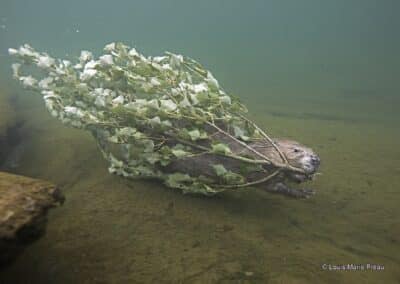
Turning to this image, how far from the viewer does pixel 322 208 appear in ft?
9.80

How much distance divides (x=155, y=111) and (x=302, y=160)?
1.12 m

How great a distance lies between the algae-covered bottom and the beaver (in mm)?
183

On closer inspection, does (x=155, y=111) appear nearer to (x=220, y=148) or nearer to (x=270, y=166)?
(x=220, y=148)

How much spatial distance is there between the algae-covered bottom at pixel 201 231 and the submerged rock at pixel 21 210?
35cm

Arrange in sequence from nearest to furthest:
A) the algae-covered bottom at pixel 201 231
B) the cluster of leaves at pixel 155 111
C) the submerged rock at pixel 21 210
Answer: the submerged rock at pixel 21 210 < the algae-covered bottom at pixel 201 231 < the cluster of leaves at pixel 155 111

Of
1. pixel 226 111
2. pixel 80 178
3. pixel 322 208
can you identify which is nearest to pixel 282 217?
pixel 322 208

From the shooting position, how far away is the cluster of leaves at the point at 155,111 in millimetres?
2562

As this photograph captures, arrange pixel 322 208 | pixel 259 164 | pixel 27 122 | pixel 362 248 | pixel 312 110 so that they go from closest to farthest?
pixel 362 248 < pixel 259 164 < pixel 322 208 < pixel 27 122 < pixel 312 110

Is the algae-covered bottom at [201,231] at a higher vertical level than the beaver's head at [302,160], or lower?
lower

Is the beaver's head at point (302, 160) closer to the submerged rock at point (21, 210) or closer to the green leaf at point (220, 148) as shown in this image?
the green leaf at point (220, 148)

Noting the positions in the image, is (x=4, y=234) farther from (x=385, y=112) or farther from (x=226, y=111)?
(x=385, y=112)

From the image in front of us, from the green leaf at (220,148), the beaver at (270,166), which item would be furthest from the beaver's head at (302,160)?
the green leaf at (220,148)

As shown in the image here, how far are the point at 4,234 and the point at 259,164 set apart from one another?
1.67 metres

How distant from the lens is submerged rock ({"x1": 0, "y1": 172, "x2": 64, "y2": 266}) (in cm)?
158
